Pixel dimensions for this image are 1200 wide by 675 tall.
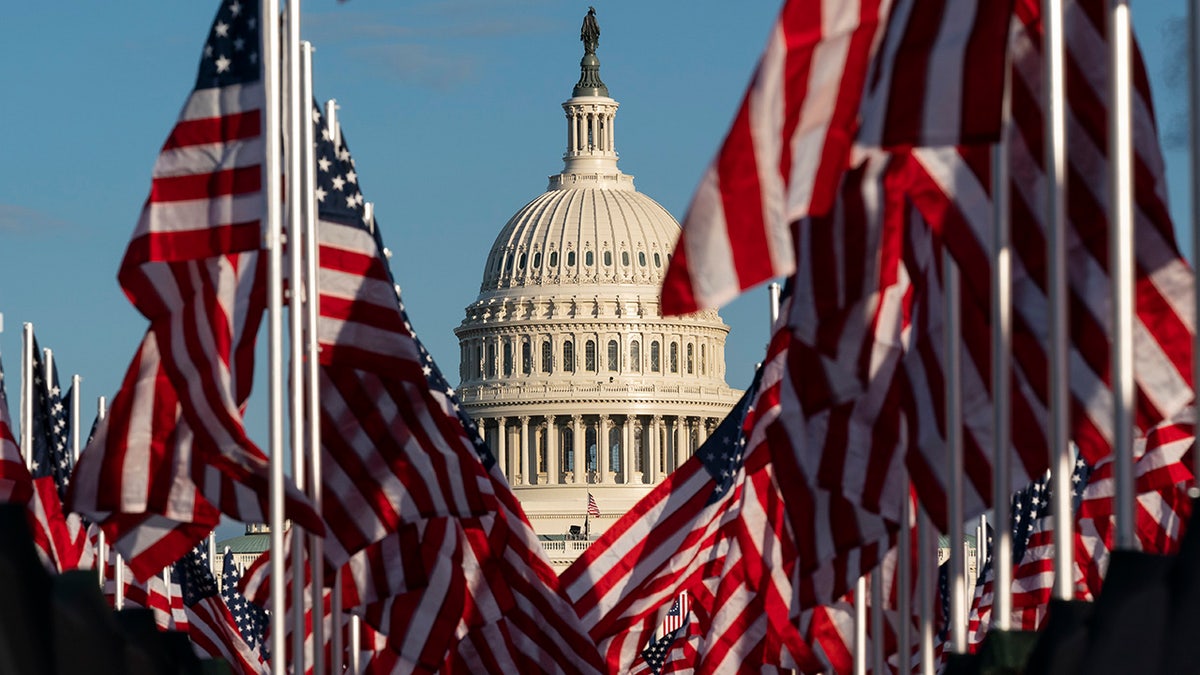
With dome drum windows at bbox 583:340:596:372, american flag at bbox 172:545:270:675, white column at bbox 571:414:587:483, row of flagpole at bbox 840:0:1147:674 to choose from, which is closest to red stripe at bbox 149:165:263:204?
row of flagpole at bbox 840:0:1147:674

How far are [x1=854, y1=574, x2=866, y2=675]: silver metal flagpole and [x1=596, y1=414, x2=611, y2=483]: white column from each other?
139241mm

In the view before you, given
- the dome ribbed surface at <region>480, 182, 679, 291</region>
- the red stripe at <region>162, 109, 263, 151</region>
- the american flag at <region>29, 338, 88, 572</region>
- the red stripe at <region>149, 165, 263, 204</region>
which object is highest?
the dome ribbed surface at <region>480, 182, 679, 291</region>

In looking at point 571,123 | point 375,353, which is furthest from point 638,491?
point 375,353

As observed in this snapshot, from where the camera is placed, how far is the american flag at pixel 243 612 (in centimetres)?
5012

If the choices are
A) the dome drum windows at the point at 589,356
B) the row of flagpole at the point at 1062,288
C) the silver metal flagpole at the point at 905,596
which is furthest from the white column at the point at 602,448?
the row of flagpole at the point at 1062,288

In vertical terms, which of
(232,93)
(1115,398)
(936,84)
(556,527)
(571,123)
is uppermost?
(571,123)

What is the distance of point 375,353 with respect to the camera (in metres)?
22.3

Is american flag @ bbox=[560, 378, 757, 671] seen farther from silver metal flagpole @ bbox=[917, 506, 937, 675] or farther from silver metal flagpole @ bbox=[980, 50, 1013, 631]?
silver metal flagpole @ bbox=[980, 50, 1013, 631]

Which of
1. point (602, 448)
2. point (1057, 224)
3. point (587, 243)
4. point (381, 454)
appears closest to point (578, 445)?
point (602, 448)

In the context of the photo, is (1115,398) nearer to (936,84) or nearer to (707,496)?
(936,84)

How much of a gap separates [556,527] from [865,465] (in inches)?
5368

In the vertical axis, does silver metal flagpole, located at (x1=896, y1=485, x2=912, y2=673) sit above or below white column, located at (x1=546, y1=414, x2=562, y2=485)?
below

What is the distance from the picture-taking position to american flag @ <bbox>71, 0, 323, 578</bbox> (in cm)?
1945

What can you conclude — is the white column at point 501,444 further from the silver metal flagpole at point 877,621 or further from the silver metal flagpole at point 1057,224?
the silver metal flagpole at point 1057,224
